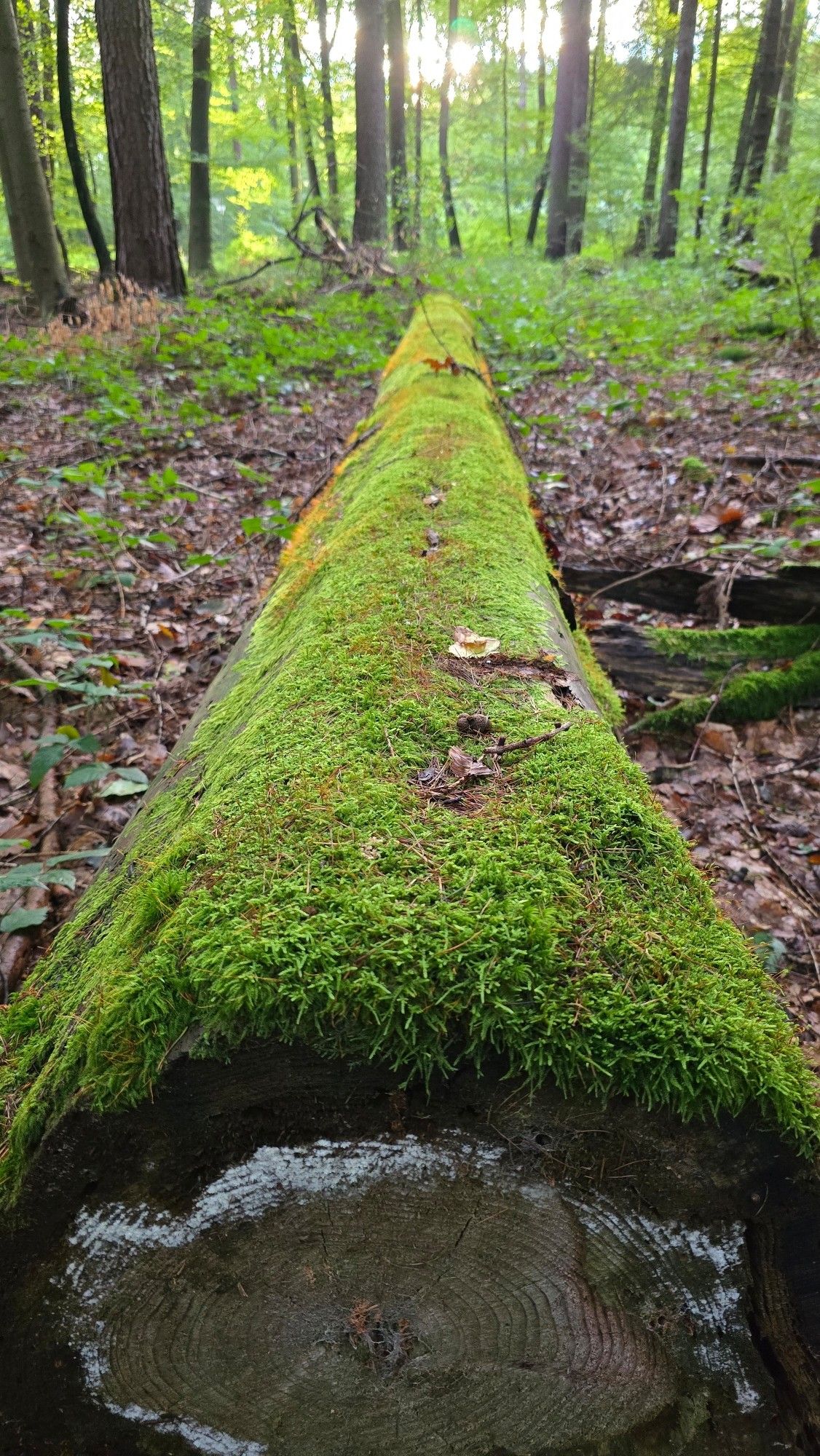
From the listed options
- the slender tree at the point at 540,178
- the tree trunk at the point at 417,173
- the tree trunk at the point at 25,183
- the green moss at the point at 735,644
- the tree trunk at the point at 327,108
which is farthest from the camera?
the slender tree at the point at 540,178

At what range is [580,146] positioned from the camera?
1592 cm

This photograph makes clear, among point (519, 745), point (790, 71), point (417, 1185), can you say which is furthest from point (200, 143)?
point (417, 1185)

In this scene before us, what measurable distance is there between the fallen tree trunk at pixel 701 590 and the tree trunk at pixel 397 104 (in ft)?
45.4

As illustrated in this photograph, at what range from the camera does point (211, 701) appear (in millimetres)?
2715

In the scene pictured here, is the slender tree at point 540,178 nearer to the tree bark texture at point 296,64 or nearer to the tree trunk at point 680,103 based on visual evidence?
the tree trunk at point 680,103

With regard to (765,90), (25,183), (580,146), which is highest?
(580,146)

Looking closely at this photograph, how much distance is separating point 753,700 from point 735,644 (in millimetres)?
370

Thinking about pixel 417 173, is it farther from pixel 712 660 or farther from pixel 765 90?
pixel 712 660

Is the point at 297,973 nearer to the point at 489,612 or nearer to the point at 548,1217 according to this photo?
the point at 548,1217

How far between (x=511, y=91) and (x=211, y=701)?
33841 mm

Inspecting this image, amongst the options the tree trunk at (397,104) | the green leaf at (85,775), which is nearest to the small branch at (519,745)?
the green leaf at (85,775)

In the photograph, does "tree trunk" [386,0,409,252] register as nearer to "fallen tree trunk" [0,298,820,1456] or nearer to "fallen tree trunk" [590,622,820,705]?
"fallen tree trunk" [590,622,820,705]

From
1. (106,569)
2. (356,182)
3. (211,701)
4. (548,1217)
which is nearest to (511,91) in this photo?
(356,182)

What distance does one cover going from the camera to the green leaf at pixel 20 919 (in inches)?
83.6
